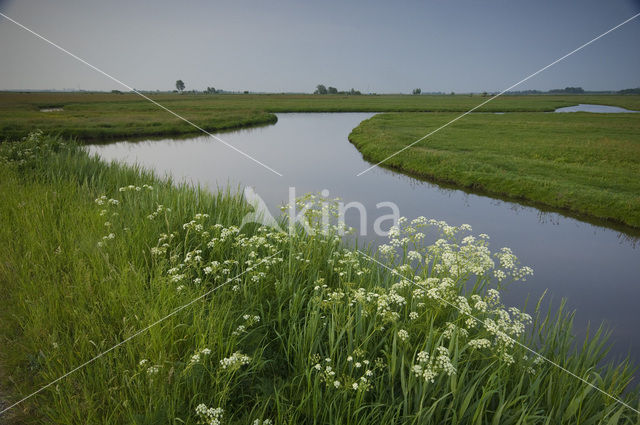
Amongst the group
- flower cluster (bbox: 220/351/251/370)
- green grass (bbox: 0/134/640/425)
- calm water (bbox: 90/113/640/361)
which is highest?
flower cluster (bbox: 220/351/251/370)

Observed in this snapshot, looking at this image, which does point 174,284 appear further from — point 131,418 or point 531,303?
point 531,303

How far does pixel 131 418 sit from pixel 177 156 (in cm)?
2610

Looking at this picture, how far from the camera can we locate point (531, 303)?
23.7 ft

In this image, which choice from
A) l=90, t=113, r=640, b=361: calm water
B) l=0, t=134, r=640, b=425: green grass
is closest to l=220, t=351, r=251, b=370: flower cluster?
l=0, t=134, r=640, b=425: green grass

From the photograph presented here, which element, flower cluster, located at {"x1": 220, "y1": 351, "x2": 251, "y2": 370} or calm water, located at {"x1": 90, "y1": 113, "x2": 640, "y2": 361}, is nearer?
flower cluster, located at {"x1": 220, "y1": 351, "x2": 251, "y2": 370}

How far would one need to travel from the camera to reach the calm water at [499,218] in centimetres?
770

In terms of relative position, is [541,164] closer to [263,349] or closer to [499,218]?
[499,218]

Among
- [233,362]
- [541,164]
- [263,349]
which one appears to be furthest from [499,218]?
[233,362]

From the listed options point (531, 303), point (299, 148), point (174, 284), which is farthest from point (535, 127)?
point (174, 284)

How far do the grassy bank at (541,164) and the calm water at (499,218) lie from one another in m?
A: 1.28

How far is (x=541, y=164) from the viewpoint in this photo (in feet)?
63.0

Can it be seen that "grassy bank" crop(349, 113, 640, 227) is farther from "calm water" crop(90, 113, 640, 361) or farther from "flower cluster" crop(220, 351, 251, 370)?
"flower cluster" crop(220, 351, 251, 370)

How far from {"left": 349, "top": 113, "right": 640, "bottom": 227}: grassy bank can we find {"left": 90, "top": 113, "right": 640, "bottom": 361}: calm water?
4.21ft

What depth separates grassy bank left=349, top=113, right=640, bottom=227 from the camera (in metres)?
13.6
